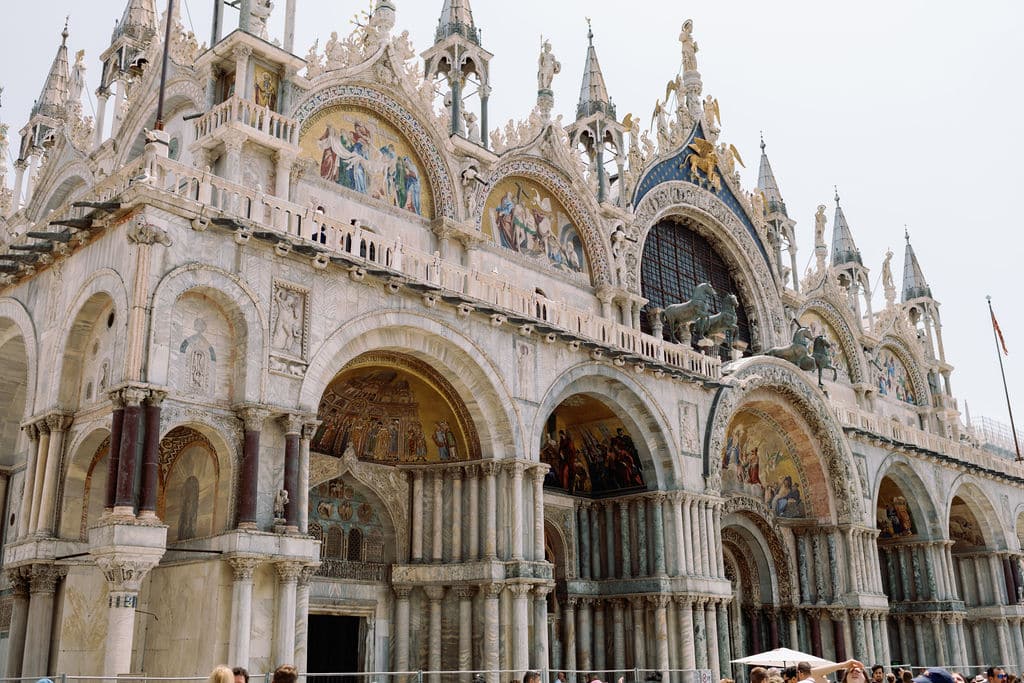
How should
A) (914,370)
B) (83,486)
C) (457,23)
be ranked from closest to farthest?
(83,486) < (457,23) < (914,370)

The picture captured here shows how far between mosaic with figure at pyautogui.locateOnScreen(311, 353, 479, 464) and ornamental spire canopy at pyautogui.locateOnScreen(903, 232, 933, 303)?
98.7 ft

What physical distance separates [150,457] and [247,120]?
744cm

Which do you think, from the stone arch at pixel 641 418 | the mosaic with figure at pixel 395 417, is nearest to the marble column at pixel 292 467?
the mosaic with figure at pixel 395 417

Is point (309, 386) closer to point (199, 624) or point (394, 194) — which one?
point (199, 624)

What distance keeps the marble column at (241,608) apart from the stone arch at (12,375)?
21.9 feet

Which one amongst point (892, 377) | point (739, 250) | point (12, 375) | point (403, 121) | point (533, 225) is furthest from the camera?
point (892, 377)

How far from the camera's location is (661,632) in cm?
2248

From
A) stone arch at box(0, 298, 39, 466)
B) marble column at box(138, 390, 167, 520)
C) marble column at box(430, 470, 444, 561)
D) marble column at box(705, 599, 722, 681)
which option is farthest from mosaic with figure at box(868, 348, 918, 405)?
marble column at box(138, 390, 167, 520)

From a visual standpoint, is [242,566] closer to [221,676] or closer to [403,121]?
[221,676]

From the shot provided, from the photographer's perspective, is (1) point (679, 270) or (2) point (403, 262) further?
(1) point (679, 270)

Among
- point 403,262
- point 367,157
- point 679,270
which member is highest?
point 679,270

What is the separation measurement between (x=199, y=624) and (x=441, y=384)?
683 cm

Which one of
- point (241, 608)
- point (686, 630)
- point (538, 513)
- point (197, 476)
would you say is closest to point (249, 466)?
point (197, 476)

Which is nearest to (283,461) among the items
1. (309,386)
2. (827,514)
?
(309,386)
